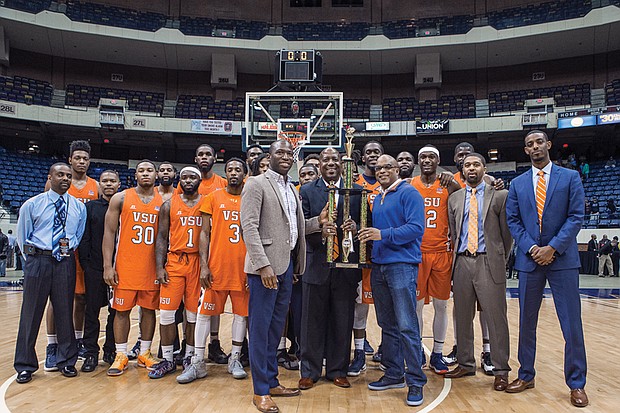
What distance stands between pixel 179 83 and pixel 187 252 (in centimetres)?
2427

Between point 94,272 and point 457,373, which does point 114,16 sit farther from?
point 457,373

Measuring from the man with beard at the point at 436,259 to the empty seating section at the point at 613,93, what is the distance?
22088 millimetres

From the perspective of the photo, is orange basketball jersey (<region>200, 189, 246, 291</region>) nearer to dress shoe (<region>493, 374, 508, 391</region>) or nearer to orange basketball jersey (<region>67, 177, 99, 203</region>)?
orange basketball jersey (<region>67, 177, 99, 203</region>)

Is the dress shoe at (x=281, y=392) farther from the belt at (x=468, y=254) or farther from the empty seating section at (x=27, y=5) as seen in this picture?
the empty seating section at (x=27, y=5)

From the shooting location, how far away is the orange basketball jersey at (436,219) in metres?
4.83

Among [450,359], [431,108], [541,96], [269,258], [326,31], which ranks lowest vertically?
[450,359]

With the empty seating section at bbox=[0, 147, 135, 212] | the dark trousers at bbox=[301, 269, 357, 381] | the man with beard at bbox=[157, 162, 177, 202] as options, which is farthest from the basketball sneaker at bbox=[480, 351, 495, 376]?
the empty seating section at bbox=[0, 147, 135, 212]

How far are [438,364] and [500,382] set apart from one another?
2.27 feet

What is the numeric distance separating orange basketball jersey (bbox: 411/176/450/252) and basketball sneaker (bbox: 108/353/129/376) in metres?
2.94

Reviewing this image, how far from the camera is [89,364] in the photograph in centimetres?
470

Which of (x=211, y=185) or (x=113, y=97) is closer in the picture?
(x=211, y=185)

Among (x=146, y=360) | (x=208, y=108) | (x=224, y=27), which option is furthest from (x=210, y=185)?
(x=224, y=27)

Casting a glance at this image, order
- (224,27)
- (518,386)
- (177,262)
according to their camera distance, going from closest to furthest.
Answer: (518,386) < (177,262) < (224,27)

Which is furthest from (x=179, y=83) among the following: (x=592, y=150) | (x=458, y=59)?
(x=592, y=150)
